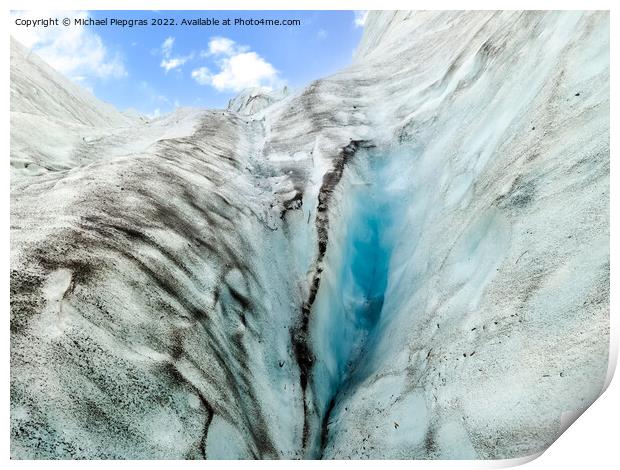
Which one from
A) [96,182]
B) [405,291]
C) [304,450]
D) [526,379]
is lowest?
[304,450]

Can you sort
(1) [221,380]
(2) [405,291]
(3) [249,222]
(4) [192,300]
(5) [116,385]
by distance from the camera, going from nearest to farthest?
(5) [116,385]
(1) [221,380]
(4) [192,300]
(2) [405,291]
(3) [249,222]

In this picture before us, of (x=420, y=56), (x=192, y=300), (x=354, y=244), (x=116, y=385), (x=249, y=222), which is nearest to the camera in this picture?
(x=116, y=385)

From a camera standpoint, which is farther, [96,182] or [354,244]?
[354,244]

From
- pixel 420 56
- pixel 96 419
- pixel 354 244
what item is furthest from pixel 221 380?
pixel 420 56

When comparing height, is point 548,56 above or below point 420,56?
below

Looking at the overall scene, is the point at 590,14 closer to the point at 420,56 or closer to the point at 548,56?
the point at 548,56

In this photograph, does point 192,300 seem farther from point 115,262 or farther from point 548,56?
point 548,56

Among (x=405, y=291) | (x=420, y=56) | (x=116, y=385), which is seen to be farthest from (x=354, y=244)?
(x=420, y=56)
